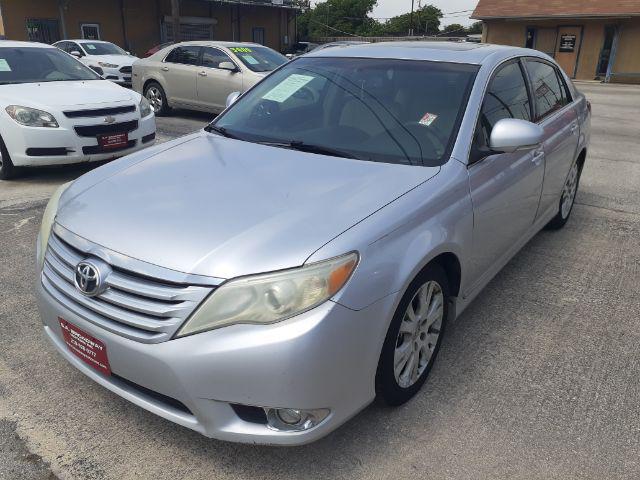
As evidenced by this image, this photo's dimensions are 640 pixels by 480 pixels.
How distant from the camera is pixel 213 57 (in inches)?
407

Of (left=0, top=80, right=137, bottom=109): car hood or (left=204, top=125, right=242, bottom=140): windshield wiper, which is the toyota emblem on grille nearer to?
(left=204, top=125, right=242, bottom=140): windshield wiper

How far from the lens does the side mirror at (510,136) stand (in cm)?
281

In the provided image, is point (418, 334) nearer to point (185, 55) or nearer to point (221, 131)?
point (221, 131)

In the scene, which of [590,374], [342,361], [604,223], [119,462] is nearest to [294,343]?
[342,361]

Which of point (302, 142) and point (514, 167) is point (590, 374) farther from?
point (302, 142)

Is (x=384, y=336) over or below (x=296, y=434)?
over

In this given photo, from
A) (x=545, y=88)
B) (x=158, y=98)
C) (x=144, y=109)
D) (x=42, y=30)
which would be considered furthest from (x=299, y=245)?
(x=42, y=30)

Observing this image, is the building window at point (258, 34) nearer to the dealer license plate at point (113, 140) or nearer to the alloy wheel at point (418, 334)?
the dealer license plate at point (113, 140)

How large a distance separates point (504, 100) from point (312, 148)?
4.16 feet

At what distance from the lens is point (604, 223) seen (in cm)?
521

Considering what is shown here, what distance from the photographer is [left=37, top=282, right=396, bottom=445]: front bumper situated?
74.9 inches

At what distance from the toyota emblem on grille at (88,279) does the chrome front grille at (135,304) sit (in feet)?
0.10

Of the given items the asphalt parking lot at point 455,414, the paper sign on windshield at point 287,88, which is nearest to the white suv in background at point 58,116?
the asphalt parking lot at point 455,414

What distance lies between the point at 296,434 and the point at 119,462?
0.78 m
